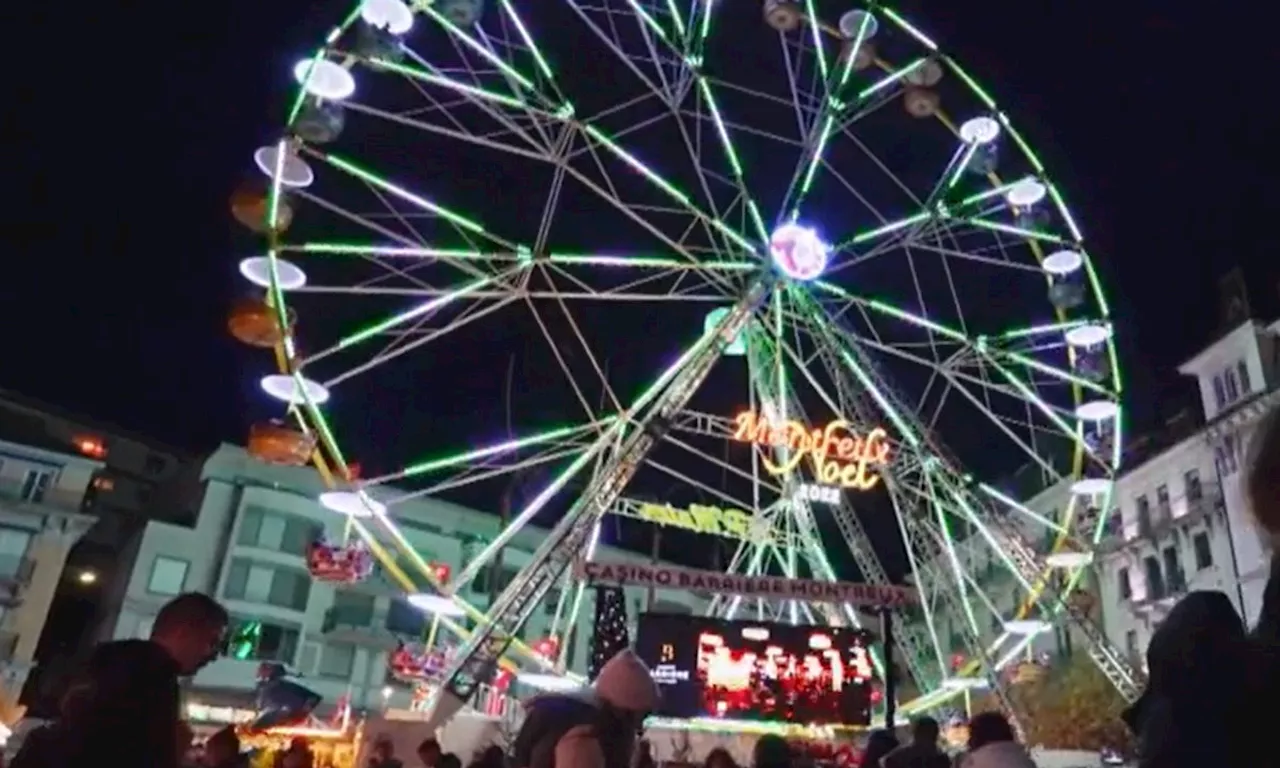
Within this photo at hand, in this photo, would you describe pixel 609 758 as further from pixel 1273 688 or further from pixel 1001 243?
pixel 1001 243

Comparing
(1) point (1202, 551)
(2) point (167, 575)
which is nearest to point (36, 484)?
(2) point (167, 575)

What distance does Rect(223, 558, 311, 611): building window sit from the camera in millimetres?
43312

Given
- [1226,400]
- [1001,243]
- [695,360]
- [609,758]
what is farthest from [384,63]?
[1226,400]

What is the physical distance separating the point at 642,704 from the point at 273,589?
43661mm

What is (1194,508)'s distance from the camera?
40.2 metres

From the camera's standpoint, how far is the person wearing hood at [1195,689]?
1930mm

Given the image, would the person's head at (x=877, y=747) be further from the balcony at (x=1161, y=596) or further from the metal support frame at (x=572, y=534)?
the balcony at (x=1161, y=596)

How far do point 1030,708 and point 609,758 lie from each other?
36.6 m

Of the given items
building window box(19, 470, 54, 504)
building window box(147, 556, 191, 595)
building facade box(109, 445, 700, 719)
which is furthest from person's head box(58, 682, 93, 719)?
building window box(147, 556, 191, 595)

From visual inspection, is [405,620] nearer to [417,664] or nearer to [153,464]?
[153,464]

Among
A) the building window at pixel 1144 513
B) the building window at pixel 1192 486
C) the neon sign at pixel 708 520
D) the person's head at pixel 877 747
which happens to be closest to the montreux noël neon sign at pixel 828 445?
the neon sign at pixel 708 520

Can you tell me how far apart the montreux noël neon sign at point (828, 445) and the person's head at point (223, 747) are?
12411 mm

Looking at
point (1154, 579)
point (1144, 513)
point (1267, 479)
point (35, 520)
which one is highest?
point (1144, 513)

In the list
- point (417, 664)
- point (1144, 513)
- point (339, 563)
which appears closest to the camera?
point (339, 563)
